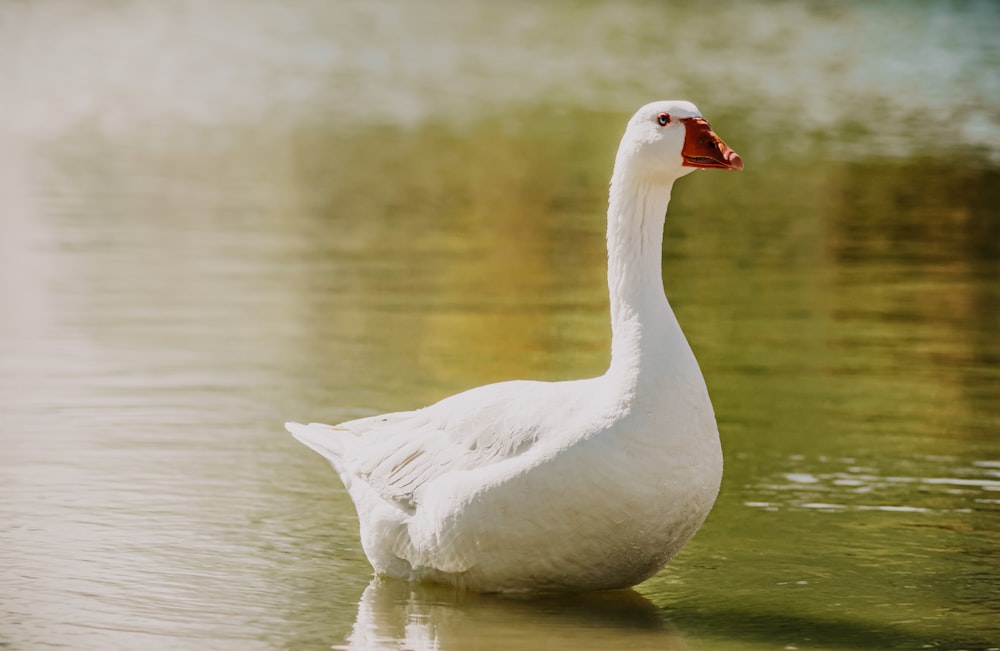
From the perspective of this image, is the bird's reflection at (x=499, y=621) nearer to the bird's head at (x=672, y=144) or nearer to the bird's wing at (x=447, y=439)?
the bird's wing at (x=447, y=439)

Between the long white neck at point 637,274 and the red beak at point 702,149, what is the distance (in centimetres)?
22

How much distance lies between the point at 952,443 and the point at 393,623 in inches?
181

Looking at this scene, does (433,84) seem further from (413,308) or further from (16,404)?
(16,404)

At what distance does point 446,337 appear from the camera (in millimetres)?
13398

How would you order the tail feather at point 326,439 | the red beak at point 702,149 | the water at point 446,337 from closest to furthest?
the red beak at point 702,149
the water at point 446,337
the tail feather at point 326,439

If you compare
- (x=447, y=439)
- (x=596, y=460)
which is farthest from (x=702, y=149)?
(x=447, y=439)

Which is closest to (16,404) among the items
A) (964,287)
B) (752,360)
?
(752,360)

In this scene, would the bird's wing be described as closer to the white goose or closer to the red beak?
the white goose

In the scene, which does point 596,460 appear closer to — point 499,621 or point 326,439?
point 499,621

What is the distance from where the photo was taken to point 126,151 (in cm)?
2597

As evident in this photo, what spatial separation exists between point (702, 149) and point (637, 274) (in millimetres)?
625

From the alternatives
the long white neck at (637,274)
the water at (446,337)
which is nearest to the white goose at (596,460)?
the long white neck at (637,274)

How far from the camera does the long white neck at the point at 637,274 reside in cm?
712

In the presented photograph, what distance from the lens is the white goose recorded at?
22.4 ft
